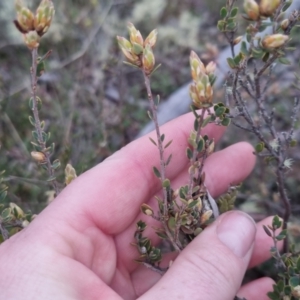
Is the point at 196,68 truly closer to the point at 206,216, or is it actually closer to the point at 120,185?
the point at 206,216

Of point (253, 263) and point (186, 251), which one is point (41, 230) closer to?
point (186, 251)

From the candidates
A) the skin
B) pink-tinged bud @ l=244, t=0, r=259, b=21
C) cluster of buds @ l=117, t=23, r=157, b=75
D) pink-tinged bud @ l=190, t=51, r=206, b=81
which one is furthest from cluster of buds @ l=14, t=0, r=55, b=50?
the skin

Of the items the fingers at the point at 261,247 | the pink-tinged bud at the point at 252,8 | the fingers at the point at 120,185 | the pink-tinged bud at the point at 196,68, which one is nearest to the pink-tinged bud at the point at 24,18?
the pink-tinged bud at the point at 196,68

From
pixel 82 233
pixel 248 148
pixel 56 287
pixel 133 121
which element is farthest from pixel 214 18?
pixel 56 287

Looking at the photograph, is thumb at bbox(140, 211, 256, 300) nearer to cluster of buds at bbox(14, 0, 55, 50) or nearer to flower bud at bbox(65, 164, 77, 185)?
flower bud at bbox(65, 164, 77, 185)

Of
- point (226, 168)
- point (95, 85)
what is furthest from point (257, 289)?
point (95, 85)

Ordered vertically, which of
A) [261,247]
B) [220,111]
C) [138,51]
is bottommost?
[261,247]
